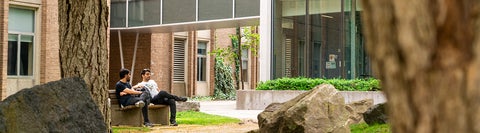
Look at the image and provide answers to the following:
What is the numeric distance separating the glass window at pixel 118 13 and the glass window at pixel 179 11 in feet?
7.40

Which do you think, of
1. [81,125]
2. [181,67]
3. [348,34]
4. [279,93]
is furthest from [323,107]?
[181,67]

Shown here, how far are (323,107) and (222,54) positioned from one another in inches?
1131

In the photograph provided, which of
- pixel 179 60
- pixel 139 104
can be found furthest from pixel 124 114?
pixel 179 60

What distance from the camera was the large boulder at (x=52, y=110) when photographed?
6.61 meters

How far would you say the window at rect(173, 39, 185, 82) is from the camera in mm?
38094

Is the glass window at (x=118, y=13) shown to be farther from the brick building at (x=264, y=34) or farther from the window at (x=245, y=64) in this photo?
the window at (x=245, y=64)

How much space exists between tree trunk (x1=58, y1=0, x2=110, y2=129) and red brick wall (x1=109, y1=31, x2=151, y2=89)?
25.4 meters

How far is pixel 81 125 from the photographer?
702 cm

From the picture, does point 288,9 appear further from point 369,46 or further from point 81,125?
point 369,46

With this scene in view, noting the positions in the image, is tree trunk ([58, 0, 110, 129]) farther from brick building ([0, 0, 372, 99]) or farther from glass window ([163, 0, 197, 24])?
glass window ([163, 0, 197, 24])

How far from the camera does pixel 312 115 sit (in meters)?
10.1

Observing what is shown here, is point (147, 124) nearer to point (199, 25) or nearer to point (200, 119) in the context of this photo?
point (200, 119)

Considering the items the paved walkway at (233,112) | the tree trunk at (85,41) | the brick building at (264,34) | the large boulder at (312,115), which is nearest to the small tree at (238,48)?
the brick building at (264,34)

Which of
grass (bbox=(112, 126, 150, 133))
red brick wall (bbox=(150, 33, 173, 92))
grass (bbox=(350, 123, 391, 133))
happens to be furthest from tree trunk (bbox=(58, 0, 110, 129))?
red brick wall (bbox=(150, 33, 173, 92))
